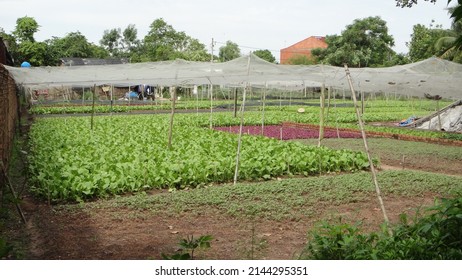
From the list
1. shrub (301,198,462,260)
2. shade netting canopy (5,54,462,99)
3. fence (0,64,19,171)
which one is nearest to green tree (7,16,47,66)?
shade netting canopy (5,54,462,99)

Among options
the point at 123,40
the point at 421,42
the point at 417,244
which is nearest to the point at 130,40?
the point at 123,40

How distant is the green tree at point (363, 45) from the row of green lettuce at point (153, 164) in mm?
28551

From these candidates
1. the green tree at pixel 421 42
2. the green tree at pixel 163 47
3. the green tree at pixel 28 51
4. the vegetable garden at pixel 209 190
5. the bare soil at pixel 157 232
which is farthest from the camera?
the green tree at pixel 163 47

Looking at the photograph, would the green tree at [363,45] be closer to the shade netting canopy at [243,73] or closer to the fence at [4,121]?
the shade netting canopy at [243,73]

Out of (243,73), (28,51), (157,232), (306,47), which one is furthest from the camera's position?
(306,47)

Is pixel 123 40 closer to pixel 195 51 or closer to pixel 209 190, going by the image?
pixel 195 51

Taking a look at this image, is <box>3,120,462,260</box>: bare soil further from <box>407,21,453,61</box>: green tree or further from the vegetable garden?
<box>407,21,453,61</box>: green tree

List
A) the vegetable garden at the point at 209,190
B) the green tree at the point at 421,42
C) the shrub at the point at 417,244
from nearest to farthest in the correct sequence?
the shrub at the point at 417,244 → the vegetable garden at the point at 209,190 → the green tree at the point at 421,42

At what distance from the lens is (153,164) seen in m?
9.25

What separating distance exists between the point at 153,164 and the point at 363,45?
35.7 metres

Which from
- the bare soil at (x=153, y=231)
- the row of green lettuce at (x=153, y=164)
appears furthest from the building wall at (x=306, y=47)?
the bare soil at (x=153, y=231)

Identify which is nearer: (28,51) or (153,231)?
(153,231)

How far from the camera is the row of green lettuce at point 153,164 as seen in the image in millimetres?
7793

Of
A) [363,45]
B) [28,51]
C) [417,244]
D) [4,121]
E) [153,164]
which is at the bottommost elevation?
[153,164]
